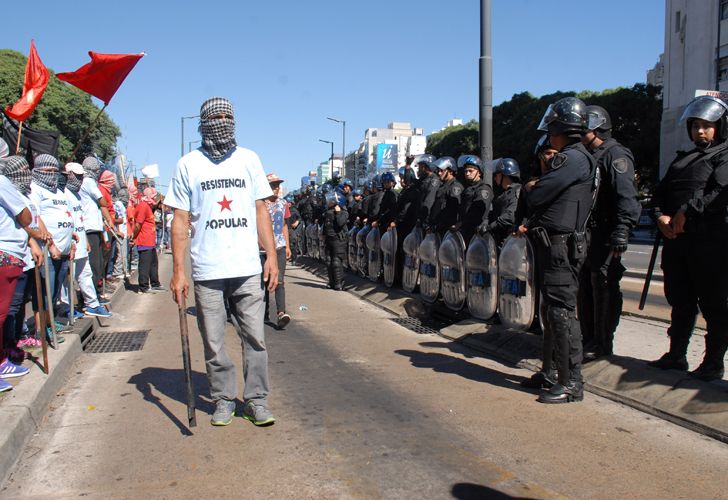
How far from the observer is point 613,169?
17.1 ft

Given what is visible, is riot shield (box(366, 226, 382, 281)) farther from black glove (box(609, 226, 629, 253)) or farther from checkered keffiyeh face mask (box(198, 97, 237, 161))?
checkered keffiyeh face mask (box(198, 97, 237, 161))

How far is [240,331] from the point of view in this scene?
448 centimetres

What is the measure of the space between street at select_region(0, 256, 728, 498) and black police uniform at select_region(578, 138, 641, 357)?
80 cm

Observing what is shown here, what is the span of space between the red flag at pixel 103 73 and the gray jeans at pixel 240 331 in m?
5.78

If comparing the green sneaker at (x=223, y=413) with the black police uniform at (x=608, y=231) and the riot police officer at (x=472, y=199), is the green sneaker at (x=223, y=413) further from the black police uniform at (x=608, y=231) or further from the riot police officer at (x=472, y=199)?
the riot police officer at (x=472, y=199)

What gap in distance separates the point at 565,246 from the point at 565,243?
0.02 meters

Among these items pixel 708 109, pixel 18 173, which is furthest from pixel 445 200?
pixel 18 173

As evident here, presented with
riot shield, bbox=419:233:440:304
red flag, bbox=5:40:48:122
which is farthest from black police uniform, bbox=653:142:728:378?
red flag, bbox=5:40:48:122

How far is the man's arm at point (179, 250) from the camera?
13.9 feet

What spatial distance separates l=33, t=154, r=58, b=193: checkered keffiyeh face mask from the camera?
695 cm

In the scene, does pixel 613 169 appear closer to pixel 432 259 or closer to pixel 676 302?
pixel 676 302

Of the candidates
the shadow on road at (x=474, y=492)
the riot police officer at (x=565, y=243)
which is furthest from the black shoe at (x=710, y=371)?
the shadow on road at (x=474, y=492)

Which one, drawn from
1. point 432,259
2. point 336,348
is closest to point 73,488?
point 336,348

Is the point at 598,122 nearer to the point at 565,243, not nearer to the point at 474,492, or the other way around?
the point at 565,243
